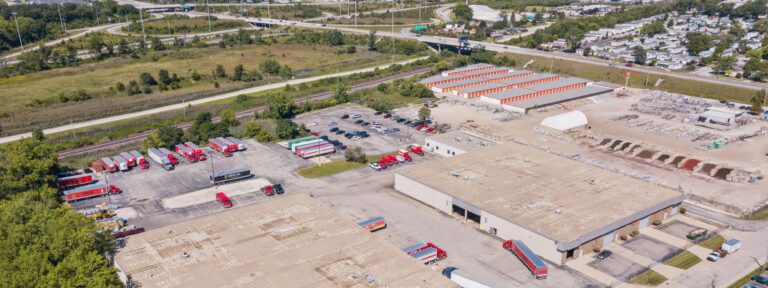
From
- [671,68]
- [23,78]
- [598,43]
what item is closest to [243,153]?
[23,78]

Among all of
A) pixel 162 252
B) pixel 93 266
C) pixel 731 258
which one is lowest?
pixel 731 258

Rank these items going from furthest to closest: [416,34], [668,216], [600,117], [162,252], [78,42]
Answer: [416,34] → [78,42] → [600,117] → [668,216] → [162,252]

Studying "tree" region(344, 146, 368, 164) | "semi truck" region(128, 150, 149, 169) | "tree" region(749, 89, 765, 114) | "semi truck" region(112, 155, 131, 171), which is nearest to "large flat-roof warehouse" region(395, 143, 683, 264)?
"tree" region(344, 146, 368, 164)

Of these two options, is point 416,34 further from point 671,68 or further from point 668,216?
point 668,216

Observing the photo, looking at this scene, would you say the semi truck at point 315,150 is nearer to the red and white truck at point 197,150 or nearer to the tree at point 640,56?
the red and white truck at point 197,150

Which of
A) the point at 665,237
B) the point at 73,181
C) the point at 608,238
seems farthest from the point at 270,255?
the point at 665,237

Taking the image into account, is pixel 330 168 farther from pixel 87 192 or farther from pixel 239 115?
pixel 239 115
